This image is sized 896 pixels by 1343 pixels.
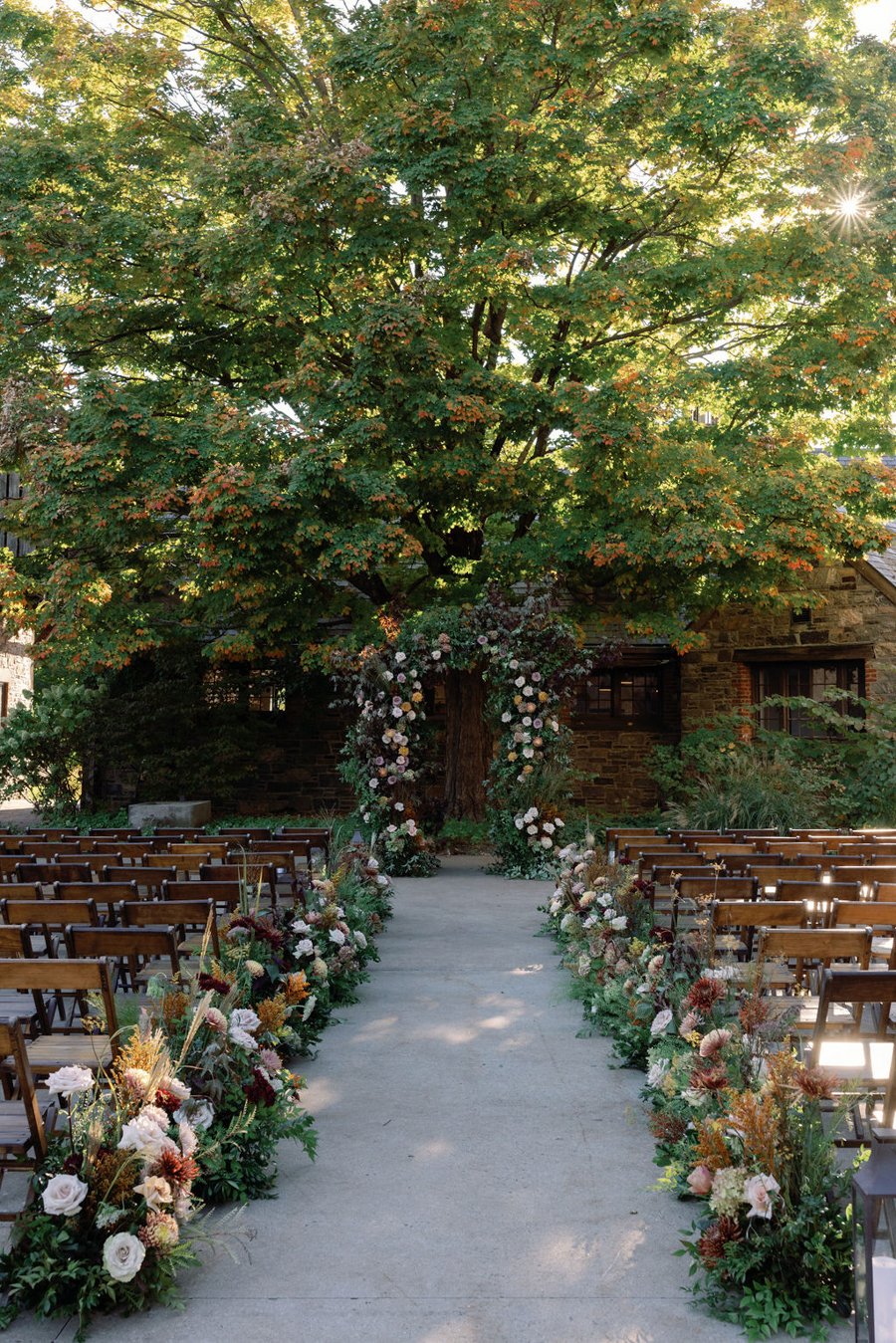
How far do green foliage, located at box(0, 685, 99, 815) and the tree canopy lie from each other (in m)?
2.95

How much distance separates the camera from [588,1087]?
6324mm

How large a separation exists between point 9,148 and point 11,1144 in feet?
49.7

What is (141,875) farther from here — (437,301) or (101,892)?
(437,301)

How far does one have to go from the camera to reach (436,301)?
50.3ft

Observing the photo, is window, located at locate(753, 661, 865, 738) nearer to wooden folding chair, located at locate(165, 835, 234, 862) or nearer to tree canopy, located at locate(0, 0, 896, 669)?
tree canopy, located at locate(0, 0, 896, 669)

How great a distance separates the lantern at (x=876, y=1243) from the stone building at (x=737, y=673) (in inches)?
586

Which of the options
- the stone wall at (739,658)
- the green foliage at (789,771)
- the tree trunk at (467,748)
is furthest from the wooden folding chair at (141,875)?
the stone wall at (739,658)

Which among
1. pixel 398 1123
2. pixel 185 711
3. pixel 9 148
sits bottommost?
pixel 398 1123

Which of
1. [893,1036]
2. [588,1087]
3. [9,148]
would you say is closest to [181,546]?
[9,148]

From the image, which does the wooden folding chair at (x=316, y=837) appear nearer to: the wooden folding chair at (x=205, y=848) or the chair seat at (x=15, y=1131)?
the wooden folding chair at (x=205, y=848)

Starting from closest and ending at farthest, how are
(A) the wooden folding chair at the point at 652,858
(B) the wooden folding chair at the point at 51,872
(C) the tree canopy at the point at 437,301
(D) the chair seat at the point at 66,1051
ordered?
1. (D) the chair seat at the point at 66,1051
2. (B) the wooden folding chair at the point at 51,872
3. (A) the wooden folding chair at the point at 652,858
4. (C) the tree canopy at the point at 437,301

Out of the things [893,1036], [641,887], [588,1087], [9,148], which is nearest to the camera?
[893,1036]

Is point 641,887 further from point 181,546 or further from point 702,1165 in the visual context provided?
point 181,546

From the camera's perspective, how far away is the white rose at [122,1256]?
376 cm
